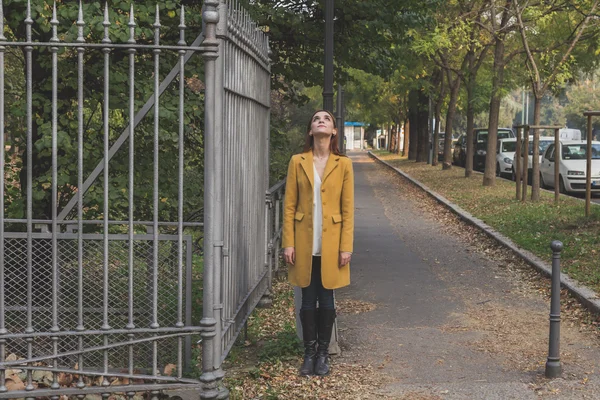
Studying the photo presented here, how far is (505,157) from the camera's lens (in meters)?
36.7

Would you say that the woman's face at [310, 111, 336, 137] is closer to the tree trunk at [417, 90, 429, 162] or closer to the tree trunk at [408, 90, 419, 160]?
the tree trunk at [417, 90, 429, 162]

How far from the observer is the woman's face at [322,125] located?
264 inches

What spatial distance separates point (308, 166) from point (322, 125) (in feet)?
1.02

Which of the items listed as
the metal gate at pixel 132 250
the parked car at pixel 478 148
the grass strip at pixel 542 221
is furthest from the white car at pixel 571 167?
the metal gate at pixel 132 250

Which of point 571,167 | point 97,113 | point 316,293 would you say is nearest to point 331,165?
point 316,293

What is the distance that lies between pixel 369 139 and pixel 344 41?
114m

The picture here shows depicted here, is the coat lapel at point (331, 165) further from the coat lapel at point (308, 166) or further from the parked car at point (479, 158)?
the parked car at point (479, 158)

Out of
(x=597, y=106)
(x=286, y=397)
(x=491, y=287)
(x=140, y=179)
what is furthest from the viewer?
(x=597, y=106)

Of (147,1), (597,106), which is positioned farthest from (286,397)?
(597,106)

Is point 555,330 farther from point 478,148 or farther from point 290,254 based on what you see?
point 478,148

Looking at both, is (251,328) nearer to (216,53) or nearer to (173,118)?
(173,118)

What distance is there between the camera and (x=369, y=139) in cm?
12712

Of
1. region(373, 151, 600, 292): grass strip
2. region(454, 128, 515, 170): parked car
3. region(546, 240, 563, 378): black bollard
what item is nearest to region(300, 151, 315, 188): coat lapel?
region(546, 240, 563, 378): black bollard

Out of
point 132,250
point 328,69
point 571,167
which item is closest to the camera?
point 132,250
